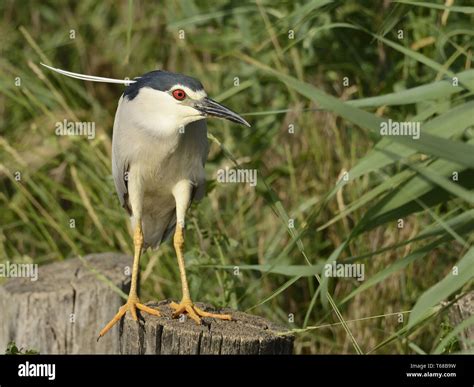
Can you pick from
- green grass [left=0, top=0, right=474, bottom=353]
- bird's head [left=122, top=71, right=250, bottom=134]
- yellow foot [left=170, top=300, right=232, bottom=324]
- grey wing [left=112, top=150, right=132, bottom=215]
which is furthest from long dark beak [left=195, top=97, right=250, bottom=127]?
yellow foot [left=170, top=300, right=232, bottom=324]

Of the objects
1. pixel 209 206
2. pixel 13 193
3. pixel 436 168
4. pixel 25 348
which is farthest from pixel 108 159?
pixel 436 168

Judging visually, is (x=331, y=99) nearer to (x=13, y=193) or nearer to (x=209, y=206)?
(x=209, y=206)

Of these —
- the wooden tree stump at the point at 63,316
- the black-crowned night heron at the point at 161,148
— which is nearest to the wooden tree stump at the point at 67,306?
the wooden tree stump at the point at 63,316

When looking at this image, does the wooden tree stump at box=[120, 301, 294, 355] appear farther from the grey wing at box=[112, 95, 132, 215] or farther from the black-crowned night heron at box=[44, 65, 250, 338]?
the grey wing at box=[112, 95, 132, 215]

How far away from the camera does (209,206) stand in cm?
520

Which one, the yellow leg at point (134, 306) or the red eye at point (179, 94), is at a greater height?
the red eye at point (179, 94)

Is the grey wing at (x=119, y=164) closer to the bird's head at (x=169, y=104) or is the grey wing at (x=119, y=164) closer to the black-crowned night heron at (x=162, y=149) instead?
the black-crowned night heron at (x=162, y=149)

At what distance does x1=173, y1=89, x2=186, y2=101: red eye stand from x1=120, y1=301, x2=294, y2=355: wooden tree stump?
817 millimetres

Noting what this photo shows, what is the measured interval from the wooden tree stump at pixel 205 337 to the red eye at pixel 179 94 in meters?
0.82

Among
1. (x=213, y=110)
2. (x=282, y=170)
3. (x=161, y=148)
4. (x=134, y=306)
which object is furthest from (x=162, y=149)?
(x=282, y=170)

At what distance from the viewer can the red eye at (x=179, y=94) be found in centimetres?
370

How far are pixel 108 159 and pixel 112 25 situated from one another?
2.57 metres

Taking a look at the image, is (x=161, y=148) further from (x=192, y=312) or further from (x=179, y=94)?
(x=192, y=312)
